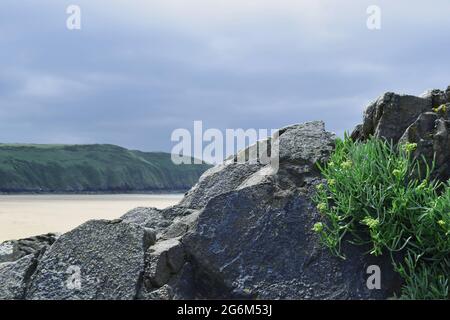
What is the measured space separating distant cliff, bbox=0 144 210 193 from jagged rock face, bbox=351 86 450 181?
450 ft

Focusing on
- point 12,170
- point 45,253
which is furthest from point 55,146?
point 45,253

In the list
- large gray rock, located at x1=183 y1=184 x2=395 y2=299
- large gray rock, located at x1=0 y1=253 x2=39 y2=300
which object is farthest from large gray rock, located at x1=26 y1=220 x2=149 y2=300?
large gray rock, located at x1=183 y1=184 x2=395 y2=299

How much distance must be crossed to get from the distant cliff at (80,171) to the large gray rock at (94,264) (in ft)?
444

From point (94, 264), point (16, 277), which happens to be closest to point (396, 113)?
point (94, 264)

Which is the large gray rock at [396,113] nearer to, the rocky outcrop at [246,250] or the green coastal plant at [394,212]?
the rocky outcrop at [246,250]

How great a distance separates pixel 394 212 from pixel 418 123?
5.92 ft

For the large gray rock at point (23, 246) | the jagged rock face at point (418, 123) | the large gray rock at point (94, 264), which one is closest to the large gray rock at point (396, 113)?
the jagged rock face at point (418, 123)

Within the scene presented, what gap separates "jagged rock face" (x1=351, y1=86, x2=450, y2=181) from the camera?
9.08m

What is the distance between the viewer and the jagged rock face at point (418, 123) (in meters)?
9.08

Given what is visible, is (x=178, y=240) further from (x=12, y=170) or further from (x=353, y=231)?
(x=12, y=170)

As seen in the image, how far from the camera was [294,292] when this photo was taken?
27.0ft
